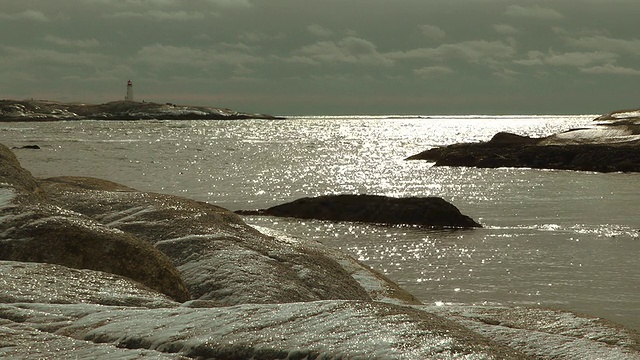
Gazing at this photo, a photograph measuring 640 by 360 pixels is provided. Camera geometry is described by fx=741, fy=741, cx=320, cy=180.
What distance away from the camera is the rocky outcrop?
129ft

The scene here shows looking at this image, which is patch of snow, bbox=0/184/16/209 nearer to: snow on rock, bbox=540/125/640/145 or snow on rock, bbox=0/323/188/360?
snow on rock, bbox=0/323/188/360

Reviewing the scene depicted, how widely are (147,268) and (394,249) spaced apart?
8.43 metres

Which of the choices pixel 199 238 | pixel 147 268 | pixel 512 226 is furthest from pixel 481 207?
pixel 147 268

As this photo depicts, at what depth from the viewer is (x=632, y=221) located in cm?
1789

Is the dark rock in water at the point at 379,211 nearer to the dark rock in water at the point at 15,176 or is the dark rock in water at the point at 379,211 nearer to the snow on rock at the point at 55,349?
the dark rock in water at the point at 15,176

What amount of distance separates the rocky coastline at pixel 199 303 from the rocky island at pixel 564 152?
33.5 meters

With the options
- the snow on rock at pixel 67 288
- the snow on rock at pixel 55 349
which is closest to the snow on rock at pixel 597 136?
the snow on rock at pixel 67 288

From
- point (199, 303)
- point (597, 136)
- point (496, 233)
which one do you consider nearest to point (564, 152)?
point (597, 136)

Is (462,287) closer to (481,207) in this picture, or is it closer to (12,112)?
(481,207)

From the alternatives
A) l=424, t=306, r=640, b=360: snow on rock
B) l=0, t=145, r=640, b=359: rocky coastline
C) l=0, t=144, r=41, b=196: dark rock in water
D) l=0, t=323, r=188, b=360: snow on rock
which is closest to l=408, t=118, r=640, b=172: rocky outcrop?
l=0, t=145, r=640, b=359: rocky coastline

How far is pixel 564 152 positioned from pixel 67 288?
4187 centimetres

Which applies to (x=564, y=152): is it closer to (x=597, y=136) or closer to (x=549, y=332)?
(x=597, y=136)

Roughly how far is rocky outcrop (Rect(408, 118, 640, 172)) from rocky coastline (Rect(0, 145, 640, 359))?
33.6 m

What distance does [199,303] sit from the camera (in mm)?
4605
